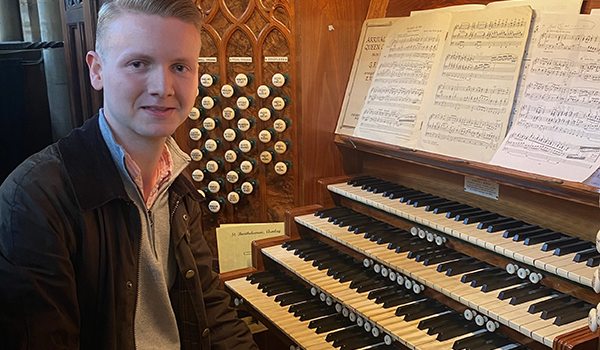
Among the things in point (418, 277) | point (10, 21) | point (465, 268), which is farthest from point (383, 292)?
point (10, 21)

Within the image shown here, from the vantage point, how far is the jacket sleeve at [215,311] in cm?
188

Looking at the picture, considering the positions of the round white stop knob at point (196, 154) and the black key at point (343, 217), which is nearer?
the black key at point (343, 217)

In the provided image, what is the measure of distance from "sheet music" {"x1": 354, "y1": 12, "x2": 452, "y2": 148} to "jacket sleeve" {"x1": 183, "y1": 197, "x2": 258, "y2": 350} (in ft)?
3.18

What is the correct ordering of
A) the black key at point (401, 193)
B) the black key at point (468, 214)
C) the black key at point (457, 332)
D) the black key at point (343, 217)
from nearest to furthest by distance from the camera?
the black key at point (457, 332)
the black key at point (468, 214)
the black key at point (401, 193)
the black key at point (343, 217)

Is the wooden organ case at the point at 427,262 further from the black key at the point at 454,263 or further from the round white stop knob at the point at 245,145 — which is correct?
the round white stop knob at the point at 245,145

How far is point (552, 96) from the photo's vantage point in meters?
1.90

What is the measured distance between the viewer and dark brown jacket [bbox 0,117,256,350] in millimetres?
1343

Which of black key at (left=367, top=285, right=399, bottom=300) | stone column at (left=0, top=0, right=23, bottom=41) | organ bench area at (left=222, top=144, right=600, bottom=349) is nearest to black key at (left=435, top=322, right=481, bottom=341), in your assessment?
organ bench area at (left=222, top=144, right=600, bottom=349)

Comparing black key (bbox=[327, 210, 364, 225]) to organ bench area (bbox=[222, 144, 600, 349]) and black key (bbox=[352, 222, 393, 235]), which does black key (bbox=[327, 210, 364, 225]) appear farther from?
black key (bbox=[352, 222, 393, 235])

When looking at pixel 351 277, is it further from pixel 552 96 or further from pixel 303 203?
pixel 552 96

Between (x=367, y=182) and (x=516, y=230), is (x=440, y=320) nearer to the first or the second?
(x=516, y=230)

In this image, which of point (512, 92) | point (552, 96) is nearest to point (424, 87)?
point (512, 92)

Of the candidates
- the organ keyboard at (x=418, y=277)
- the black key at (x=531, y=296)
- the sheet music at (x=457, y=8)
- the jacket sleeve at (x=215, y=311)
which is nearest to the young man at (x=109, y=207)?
the jacket sleeve at (x=215, y=311)

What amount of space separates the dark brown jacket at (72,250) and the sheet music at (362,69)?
1.23 metres
